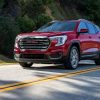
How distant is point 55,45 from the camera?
14.7m

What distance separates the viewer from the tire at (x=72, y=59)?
15.0m

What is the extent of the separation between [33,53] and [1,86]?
4.47 meters

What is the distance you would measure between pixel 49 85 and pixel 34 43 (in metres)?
4.18

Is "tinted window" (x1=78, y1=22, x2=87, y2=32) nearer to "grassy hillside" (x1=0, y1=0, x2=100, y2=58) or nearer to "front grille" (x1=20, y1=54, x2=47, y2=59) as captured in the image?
"front grille" (x1=20, y1=54, x2=47, y2=59)

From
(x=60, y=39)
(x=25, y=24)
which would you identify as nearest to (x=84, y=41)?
(x=60, y=39)

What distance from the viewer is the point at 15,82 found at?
11.3 m

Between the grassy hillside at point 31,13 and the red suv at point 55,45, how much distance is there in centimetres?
825

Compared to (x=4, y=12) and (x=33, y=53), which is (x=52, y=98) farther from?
(x=4, y=12)

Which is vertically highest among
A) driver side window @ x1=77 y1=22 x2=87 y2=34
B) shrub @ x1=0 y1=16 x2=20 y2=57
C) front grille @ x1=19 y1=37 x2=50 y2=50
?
driver side window @ x1=77 y1=22 x2=87 y2=34

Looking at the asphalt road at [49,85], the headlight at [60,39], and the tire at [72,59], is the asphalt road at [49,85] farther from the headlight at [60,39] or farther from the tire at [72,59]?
the headlight at [60,39]

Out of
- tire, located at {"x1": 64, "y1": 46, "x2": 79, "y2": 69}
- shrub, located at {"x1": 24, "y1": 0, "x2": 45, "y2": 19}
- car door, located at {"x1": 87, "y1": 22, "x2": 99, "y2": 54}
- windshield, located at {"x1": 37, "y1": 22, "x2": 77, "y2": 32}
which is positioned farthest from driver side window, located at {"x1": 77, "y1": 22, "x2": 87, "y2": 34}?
shrub, located at {"x1": 24, "y1": 0, "x2": 45, "y2": 19}

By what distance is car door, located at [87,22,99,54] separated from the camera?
16919 millimetres

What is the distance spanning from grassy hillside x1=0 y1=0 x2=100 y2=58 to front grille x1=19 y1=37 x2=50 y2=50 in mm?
8819

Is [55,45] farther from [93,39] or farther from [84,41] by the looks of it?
[93,39]
